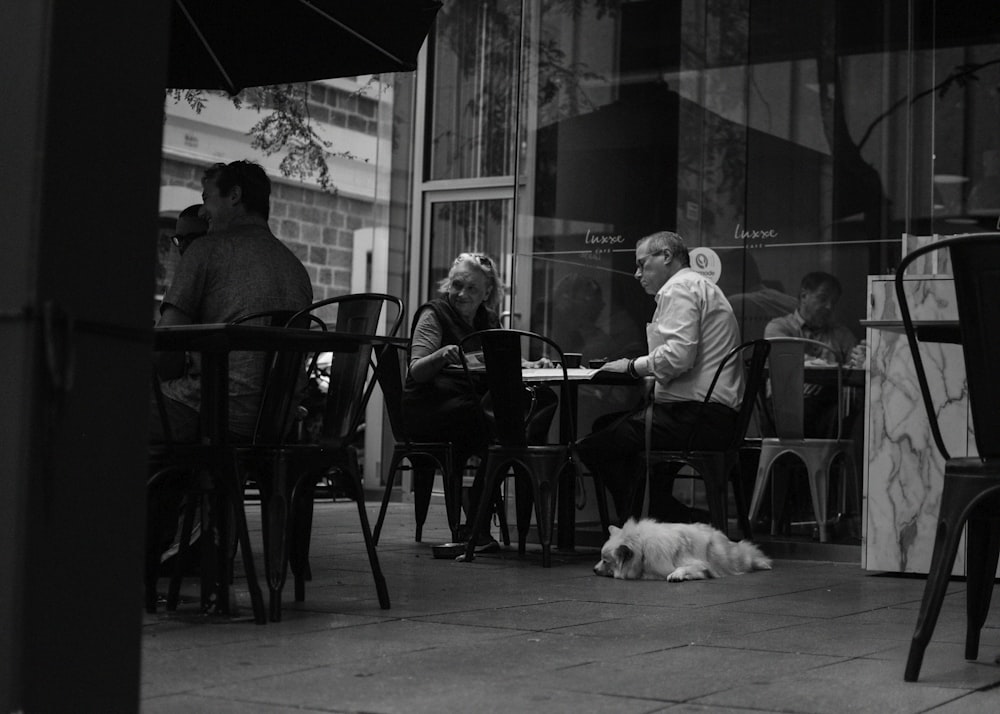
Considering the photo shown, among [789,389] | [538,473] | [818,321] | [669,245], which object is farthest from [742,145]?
[538,473]

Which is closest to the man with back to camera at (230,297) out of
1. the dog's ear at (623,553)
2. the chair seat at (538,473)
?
the chair seat at (538,473)

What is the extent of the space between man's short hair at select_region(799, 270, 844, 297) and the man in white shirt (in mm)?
2257

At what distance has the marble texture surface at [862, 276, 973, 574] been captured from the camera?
5680mm

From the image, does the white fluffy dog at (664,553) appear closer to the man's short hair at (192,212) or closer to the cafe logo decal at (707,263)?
the man's short hair at (192,212)

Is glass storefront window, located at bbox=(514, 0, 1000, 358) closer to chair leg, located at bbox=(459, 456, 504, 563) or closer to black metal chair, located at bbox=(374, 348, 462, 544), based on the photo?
black metal chair, located at bbox=(374, 348, 462, 544)

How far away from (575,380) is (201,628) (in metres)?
2.69

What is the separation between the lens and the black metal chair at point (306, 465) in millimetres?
4176

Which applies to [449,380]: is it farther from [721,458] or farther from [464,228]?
[464,228]

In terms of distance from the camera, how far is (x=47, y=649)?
207cm

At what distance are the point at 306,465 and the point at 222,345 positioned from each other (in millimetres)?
542

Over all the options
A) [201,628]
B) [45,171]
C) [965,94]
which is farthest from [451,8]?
[45,171]

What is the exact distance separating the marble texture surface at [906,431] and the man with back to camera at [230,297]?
2.43 meters

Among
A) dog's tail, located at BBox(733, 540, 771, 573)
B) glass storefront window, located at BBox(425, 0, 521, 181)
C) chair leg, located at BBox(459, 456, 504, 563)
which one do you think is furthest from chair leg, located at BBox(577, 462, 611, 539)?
glass storefront window, located at BBox(425, 0, 521, 181)

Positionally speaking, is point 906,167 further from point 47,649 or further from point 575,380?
point 47,649
